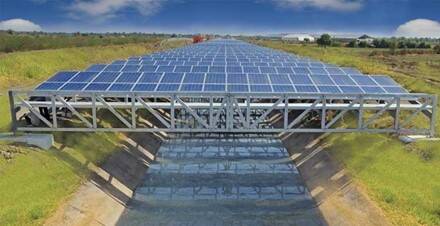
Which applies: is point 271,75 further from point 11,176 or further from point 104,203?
point 11,176

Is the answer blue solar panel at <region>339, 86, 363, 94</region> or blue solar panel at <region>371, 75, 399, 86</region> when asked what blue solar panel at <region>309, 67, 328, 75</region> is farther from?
blue solar panel at <region>339, 86, 363, 94</region>

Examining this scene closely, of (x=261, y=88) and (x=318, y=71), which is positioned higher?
(x=318, y=71)

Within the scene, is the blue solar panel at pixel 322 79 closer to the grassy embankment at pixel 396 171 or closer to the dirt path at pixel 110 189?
the grassy embankment at pixel 396 171

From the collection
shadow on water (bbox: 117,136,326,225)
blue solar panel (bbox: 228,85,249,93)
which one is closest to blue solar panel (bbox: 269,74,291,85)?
blue solar panel (bbox: 228,85,249,93)

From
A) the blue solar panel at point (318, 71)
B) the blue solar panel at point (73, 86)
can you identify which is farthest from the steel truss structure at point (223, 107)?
the blue solar panel at point (318, 71)

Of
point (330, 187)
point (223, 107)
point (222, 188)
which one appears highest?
point (223, 107)

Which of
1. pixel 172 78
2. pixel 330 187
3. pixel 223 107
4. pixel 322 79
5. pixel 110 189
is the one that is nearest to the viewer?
pixel 223 107

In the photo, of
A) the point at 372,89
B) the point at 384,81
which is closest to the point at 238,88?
the point at 372,89

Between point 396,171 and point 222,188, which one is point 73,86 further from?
point 396,171

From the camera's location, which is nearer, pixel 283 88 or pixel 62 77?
pixel 283 88
